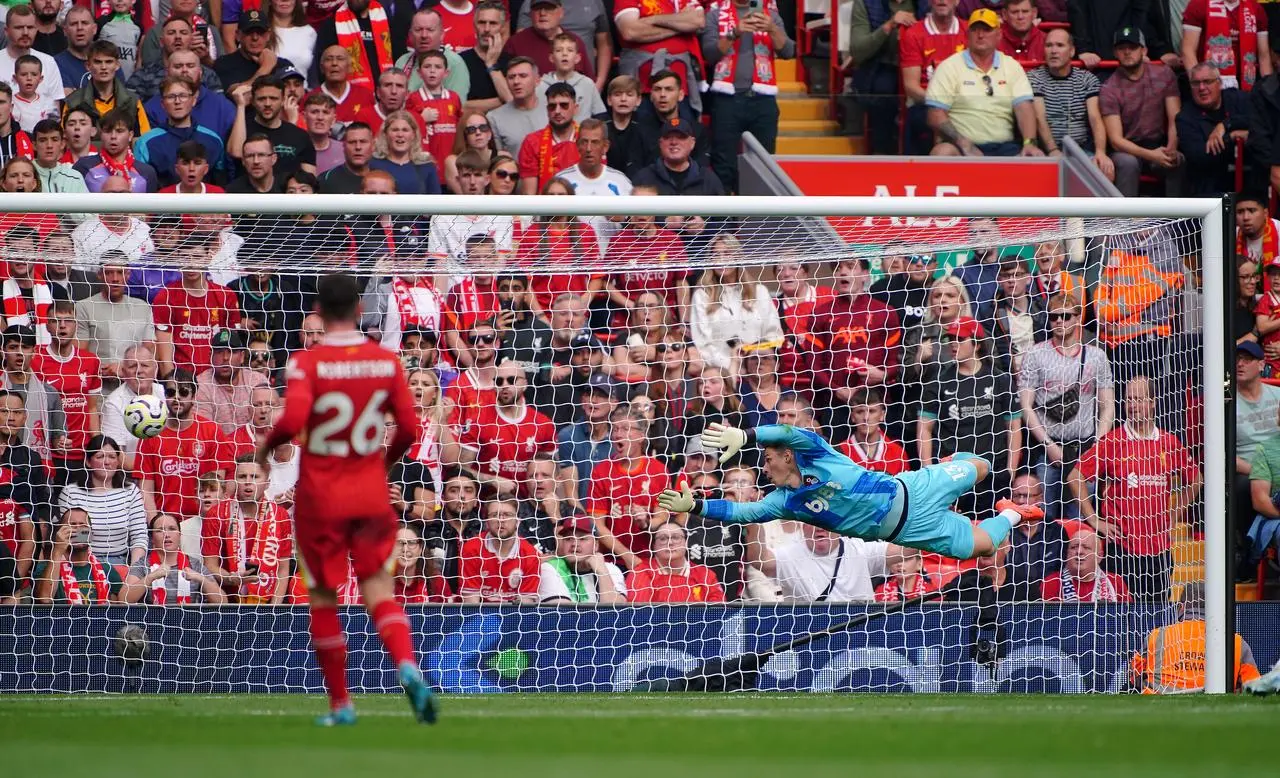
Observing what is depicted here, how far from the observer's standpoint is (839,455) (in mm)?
8492

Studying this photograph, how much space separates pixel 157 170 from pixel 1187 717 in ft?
24.6

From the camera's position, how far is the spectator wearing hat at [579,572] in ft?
30.5

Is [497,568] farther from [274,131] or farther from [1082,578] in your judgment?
[274,131]

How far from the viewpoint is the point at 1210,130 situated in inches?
504

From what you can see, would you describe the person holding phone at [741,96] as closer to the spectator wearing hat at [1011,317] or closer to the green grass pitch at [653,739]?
the spectator wearing hat at [1011,317]

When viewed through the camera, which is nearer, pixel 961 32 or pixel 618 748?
pixel 618 748

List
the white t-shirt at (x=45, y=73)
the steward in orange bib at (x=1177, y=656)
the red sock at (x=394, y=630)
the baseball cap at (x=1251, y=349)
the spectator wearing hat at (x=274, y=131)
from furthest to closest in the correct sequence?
the white t-shirt at (x=45, y=73)
the spectator wearing hat at (x=274, y=131)
the baseball cap at (x=1251, y=349)
the steward in orange bib at (x=1177, y=656)
the red sock at (x=394, y=630)

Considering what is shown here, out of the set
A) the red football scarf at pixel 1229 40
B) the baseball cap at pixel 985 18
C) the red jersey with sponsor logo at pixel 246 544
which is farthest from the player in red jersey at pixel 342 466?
the red football scarf at pixel 1229 40

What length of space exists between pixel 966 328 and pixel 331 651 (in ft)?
16.7

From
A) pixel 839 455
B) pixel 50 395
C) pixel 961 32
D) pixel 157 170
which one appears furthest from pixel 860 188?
pixel 50 395

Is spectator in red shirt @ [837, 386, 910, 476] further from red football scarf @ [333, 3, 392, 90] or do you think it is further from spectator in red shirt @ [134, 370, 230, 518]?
red football scarf @ [333, 3, 392, 90]

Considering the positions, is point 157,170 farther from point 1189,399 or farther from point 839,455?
point 1189,399

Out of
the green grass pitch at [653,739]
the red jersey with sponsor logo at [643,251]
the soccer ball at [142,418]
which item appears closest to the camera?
the green grass pitch at [653,739]

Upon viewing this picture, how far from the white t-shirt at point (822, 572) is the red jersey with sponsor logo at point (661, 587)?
43 centimetres
